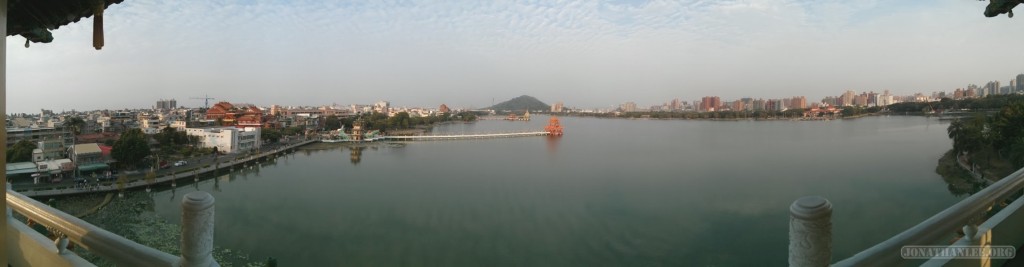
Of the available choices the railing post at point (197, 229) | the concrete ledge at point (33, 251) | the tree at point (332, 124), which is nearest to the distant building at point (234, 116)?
the tree at point (332, 124)

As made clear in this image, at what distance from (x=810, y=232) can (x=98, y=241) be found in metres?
0.74

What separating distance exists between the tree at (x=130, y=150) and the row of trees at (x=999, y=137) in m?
11.8

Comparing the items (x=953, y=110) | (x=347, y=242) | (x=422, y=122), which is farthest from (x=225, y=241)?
(x=953, y=110)

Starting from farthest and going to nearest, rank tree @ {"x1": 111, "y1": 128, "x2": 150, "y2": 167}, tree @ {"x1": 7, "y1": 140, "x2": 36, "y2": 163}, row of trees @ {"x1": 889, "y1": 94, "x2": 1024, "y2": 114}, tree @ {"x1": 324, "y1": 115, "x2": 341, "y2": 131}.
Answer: tree @ {"x1": 324, "y1": 115, "x2": 341, "y2": 131} < row of trees @ {"x1": 889, "y1": 94, "x2": 1024, "y2": 114} < tree @ {"x1": 111, "y1": 128, "x2": 150, "y2": 167} < tree @ {"x1": 7, "y1": 140, "x2": 36, "y2": 163}

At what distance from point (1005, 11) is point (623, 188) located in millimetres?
5667

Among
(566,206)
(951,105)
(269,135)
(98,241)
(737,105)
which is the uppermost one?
(737,105)

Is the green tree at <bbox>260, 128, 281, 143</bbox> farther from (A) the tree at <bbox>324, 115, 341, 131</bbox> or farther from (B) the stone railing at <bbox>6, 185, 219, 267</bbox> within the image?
(B) the stone railing at <bbox>6, 185, 219, 267</bbox>

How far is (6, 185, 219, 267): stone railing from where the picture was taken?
0.44m

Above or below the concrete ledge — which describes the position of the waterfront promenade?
below

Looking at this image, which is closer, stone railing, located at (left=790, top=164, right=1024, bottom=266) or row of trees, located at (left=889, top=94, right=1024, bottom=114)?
stone railing, located at (left=790, top=164, right=1024, bottom=266)

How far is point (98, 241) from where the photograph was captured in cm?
56

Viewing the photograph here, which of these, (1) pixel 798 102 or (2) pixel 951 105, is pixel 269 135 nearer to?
(2) pixel 951 105


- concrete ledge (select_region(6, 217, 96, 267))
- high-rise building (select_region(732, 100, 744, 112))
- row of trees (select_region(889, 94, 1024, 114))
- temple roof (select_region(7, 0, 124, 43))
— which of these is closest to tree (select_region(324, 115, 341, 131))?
temple roof (select_region(7, 0, 124, 43))

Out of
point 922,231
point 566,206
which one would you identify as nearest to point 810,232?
point 922,231
